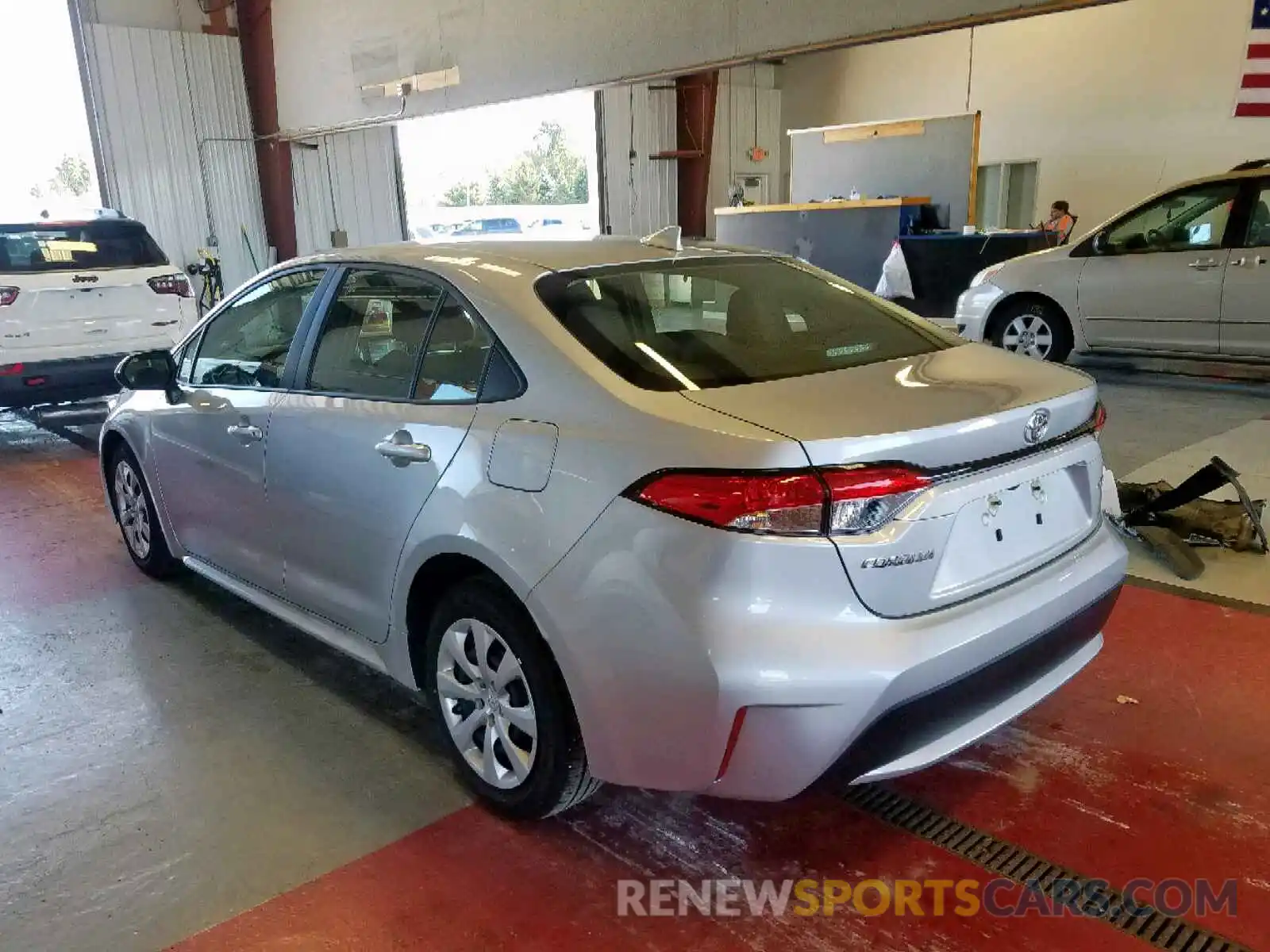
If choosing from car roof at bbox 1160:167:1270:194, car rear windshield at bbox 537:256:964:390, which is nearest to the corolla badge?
car rear windshield at bbox 537:256:964:390

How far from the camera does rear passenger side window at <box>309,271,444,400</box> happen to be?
8.21 feet

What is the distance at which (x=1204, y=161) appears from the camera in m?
12.4

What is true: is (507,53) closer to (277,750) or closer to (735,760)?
(277,750)

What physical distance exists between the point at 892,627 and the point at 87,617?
10.7 feet

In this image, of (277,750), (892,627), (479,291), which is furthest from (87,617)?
(892,627)

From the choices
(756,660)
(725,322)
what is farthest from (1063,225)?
(756,660)

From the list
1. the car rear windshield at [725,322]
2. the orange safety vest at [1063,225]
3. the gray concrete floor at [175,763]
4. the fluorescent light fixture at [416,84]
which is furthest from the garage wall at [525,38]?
the orange safety vest at [1063,225]

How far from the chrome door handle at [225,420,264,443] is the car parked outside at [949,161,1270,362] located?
591 cm

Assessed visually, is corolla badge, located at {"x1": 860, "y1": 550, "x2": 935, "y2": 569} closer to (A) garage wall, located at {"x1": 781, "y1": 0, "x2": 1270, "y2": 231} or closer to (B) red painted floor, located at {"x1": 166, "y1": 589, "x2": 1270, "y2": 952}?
(B) red painted floor, located at {"x1": 166, "y1": 589, "x2": 1270, "y2": 952}

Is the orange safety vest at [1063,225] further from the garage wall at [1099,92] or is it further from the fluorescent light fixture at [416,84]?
the fluorescent light fixture at [416,84]

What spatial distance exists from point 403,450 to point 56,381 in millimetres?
5382

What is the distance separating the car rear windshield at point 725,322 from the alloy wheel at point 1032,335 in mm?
5719

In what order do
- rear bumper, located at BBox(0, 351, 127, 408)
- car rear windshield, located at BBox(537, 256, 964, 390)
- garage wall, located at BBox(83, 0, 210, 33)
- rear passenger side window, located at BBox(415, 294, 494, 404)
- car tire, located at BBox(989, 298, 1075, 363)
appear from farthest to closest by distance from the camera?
1. garage wall, located at BBox(83, 0, 210, 33)
2. car tire, located at BBox(989, 298, 1075, 363)
3. rear bumper, located at BBox(0, 351, 127, 408)
4. rear passenger side window, located at BBox(415, 294, 494, 404)
5. car rear windshield, located at BBox(537, 256, 964, 390)

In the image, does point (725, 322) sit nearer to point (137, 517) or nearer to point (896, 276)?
point (137, 517)
